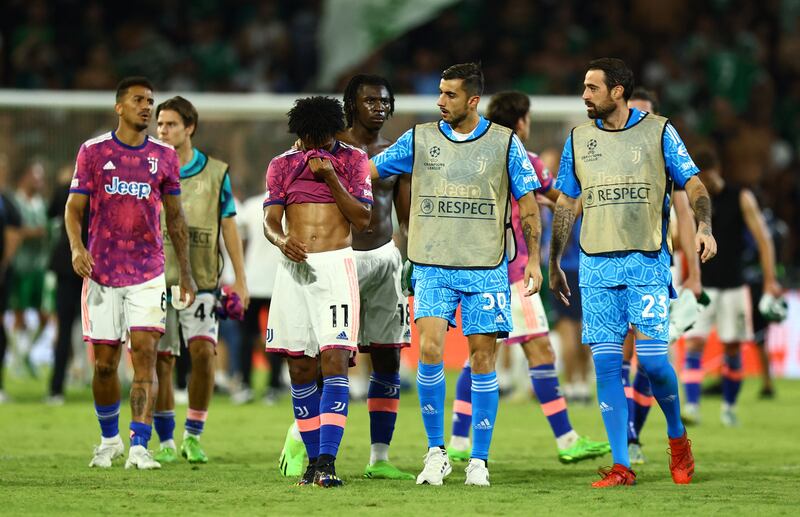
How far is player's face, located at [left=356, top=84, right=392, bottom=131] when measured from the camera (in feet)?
29.6

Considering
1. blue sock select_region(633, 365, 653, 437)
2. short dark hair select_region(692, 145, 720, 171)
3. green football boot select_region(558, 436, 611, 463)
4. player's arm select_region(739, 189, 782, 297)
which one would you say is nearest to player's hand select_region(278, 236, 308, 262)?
green football boot select_region(558, 436, 611, 463)

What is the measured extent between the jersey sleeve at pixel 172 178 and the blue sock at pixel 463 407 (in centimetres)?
256

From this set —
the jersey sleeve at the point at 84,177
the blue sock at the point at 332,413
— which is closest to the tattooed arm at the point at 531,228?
the blue sock at the point at 332,413

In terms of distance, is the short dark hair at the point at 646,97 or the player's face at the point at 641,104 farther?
the short dark hair at the point at 646,97

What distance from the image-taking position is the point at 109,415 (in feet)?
31.4

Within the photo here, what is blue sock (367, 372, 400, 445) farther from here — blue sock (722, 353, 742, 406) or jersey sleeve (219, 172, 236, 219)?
blue sock (722, 353, 742, 406)

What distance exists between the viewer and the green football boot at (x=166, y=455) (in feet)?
32.7

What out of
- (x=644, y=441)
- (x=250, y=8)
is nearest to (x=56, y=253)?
(x=644, y=441)

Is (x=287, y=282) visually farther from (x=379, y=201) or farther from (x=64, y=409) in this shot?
(x=64, y=409)

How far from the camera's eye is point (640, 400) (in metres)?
10.5

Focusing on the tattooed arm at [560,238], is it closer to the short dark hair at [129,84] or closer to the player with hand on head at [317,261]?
the player with hand on head at [317,261]

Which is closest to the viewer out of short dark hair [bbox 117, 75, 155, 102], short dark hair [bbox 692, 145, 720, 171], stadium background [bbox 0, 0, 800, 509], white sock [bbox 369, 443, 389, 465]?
white sock [bbox 369, 443, 389, 465]

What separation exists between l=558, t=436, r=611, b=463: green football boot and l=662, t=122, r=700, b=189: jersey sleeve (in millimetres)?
2319

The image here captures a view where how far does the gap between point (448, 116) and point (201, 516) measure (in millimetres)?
2975
